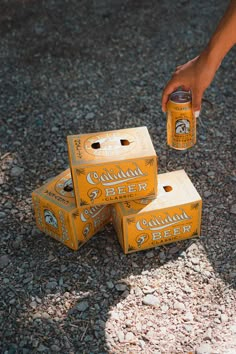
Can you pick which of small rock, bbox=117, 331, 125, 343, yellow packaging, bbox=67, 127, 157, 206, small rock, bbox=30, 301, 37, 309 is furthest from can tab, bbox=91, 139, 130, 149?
small rock, bbox=117, 331, 125, 343

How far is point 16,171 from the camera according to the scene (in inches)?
159

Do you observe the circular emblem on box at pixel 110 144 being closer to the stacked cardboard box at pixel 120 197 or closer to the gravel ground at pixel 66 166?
the stacked cardboard box at pixel 120 197

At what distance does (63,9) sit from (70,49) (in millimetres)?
925

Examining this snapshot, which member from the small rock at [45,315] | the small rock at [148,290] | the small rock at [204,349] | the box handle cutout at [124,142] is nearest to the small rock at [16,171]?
the box handle cutout at [124,142]

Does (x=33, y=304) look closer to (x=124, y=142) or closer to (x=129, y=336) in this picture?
(x=129, y=336)

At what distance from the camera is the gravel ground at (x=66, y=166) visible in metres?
2.88

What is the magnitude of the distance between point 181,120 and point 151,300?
108 centimetres

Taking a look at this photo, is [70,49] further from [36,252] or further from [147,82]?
[36,252]

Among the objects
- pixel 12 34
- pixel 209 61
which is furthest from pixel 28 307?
pixel 12 34

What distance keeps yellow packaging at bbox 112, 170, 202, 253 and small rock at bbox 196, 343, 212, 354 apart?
0.75 m

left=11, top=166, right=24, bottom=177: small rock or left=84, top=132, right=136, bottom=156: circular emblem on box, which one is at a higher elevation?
left=84, top=132, right=136, bottom=156: circular emblem on box

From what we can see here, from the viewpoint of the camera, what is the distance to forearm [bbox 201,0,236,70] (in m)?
3.01

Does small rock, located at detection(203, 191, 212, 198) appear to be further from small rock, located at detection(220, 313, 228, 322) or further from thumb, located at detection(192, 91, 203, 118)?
small rock, located at detection(220, 313, 228, 322)

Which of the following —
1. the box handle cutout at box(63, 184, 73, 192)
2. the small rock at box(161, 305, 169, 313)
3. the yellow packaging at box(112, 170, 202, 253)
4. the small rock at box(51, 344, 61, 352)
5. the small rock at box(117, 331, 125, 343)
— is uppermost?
the box handle cutout at box(63, 184, 73, 192)
